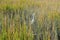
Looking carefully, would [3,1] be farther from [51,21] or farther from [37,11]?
[51,21]

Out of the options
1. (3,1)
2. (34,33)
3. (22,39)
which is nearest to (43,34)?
(34,33)

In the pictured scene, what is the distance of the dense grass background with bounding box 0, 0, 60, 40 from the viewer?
315 centimetres

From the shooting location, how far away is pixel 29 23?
3.53 metres

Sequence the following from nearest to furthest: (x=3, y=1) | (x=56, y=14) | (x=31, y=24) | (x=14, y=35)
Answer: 1. (x=14, y=35)
2. (x=31, y=24)
3. (x=56, y=14)
4. (x=3, y=1)

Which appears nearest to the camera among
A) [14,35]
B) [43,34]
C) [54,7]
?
[14,35]

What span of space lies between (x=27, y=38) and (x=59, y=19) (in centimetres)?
93

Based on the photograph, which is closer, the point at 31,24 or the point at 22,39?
the point at 22,39

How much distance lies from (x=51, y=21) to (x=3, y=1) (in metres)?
1.88

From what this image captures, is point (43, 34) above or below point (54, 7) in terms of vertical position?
below

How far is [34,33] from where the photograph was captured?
3.40 meters

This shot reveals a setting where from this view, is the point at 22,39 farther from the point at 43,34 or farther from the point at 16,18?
the point at 16,18

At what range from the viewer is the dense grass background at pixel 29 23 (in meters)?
3.15

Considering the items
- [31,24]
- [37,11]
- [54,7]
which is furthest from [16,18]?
[54,7]

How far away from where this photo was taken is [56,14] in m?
4.04
